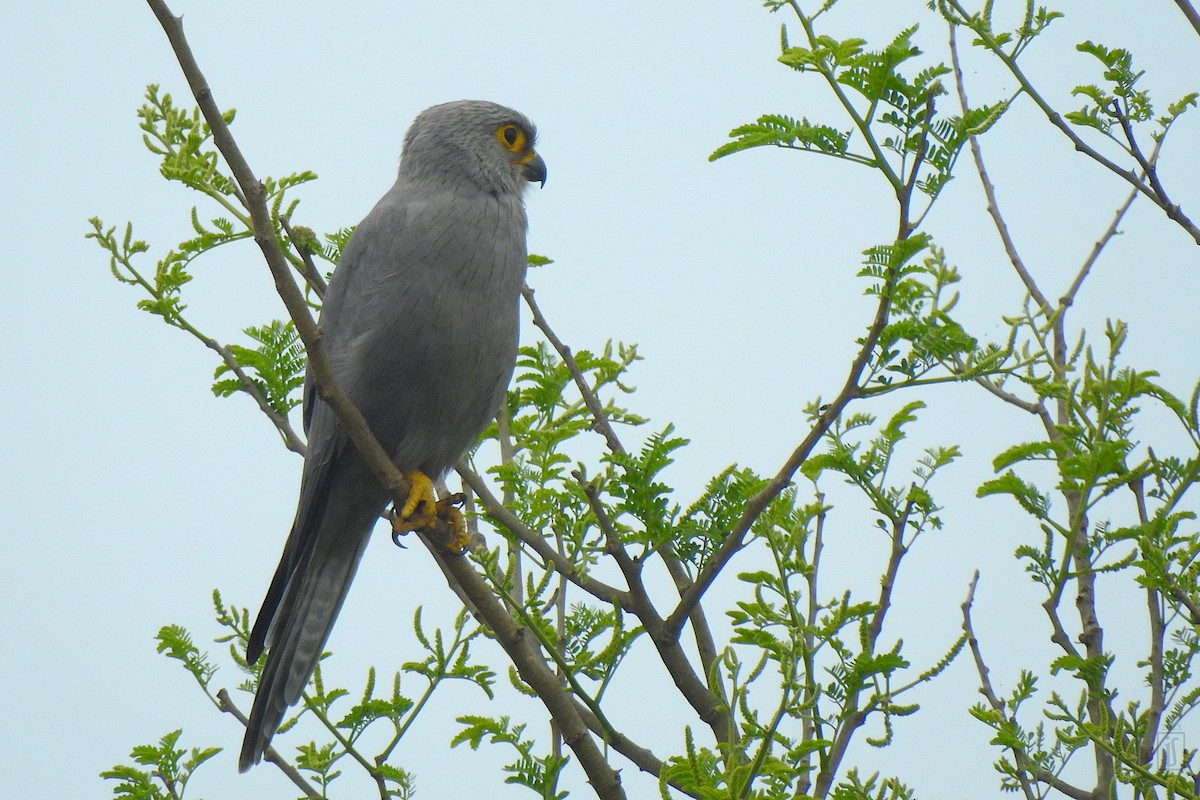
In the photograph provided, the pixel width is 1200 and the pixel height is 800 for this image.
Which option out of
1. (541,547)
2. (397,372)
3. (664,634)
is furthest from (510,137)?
(664,634)

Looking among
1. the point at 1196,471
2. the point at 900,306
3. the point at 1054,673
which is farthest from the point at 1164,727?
the point at 900,306

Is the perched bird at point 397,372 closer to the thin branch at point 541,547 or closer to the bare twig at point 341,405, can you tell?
the thin branch at point 541,547

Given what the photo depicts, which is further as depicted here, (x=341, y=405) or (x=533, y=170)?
(x=533, y=170)

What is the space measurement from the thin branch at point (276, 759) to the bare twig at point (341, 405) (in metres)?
0.85

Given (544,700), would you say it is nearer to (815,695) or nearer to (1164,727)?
(815,695)

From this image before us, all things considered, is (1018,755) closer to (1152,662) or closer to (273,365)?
(1152,662)

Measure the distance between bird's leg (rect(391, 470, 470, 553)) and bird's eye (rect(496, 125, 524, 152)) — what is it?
1.73m

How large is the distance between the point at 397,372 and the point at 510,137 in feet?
5.10

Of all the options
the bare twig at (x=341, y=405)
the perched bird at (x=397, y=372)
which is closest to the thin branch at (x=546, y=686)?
the bare twig at (x=341, y=405)

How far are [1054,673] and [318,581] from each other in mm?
2799

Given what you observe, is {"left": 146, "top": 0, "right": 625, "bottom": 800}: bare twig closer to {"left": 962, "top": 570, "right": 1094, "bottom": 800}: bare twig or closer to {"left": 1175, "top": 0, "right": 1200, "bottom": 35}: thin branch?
{"left": 962, "top": 570, "right": 1094, "bottom": 800}: bare twig

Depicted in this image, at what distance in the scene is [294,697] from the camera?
12.5 feet

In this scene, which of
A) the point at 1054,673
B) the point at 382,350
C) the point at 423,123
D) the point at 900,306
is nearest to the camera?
the point at 1054,673

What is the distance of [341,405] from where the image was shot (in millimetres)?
2963
